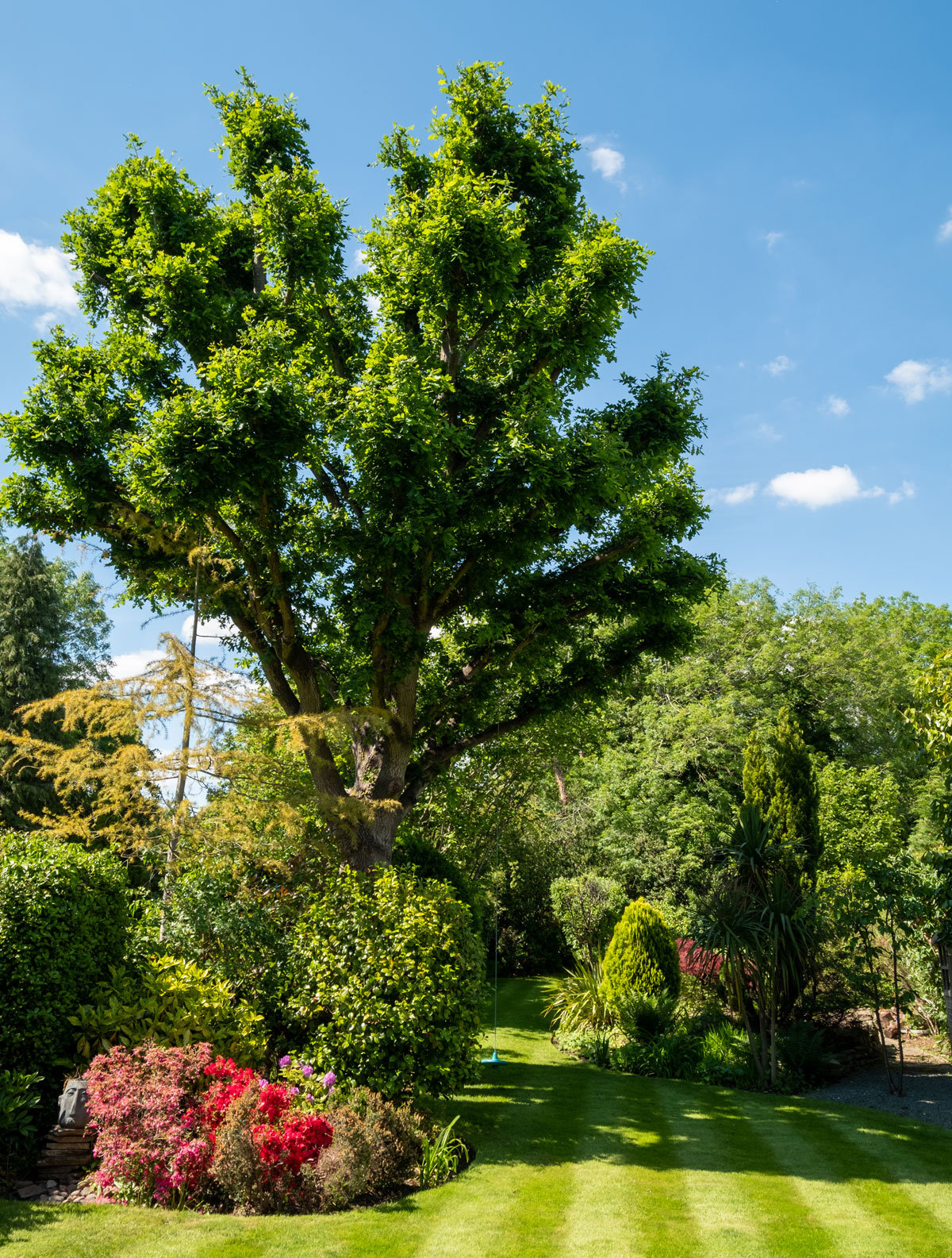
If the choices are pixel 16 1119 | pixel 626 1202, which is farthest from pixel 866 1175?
→ pixel 16 1119

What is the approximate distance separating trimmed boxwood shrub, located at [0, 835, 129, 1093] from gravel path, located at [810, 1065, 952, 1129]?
10078 mm

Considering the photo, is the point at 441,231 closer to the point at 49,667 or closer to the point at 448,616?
the point at 448,616

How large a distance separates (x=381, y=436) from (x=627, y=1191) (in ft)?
25.4

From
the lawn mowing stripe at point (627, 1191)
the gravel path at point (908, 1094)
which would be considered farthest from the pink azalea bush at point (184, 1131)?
the gravel path at point (908, 1094)

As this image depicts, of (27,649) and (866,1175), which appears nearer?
(866,1175)

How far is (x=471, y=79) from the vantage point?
459 inches

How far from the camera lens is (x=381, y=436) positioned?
927cm

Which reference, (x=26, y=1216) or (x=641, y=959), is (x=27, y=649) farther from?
(x=26, y=1216)

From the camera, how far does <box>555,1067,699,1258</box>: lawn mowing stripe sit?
6.23 m

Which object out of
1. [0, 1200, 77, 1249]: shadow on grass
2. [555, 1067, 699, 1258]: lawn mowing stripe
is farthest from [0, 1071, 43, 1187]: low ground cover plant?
[555, 1067, 699, 1258]: lawn mowing stripe

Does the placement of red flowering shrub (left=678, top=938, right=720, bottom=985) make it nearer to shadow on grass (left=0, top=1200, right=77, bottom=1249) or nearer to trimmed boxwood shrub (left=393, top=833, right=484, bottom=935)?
trimmed boxwood shrub (left=393, top=833, right=484, bottom=935)

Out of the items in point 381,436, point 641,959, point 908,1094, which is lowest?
point 908,1094

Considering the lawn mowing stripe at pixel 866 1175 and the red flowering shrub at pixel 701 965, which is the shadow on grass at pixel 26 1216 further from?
the red flowering shrub at pixel 701 965

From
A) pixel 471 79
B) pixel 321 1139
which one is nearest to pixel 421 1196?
pixel 321 1139
